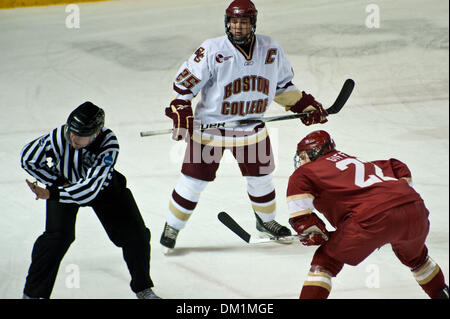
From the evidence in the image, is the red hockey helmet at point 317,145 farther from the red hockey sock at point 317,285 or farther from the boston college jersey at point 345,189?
the red hockey sock at point 317,285

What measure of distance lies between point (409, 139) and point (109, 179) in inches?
85.0

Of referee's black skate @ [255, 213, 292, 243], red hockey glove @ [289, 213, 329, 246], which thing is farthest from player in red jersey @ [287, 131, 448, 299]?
referee's black skate @ [255, 213, 292, 243]

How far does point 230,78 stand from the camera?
349 cm

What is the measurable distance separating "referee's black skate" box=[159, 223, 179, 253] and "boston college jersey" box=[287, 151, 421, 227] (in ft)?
2.93

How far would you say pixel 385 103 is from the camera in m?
5.12

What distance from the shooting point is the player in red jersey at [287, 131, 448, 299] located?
2932 mm

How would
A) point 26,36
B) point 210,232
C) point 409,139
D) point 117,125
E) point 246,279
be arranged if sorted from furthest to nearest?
point 26,36 < point 117,125 < point 409,139 < point 210,232 < point 246,279

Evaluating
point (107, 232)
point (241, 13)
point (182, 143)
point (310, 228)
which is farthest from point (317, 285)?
point (182, 143)

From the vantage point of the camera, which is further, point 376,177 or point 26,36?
point 26,36

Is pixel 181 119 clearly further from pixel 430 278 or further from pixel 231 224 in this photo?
pixel 430 278

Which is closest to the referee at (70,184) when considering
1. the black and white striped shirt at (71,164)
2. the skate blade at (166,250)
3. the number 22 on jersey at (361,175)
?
the black and white striped shirt at (71,164)

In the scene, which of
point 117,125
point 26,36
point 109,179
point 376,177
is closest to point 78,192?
point 109,179

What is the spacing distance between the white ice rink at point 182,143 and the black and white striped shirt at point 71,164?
22.2 inches
